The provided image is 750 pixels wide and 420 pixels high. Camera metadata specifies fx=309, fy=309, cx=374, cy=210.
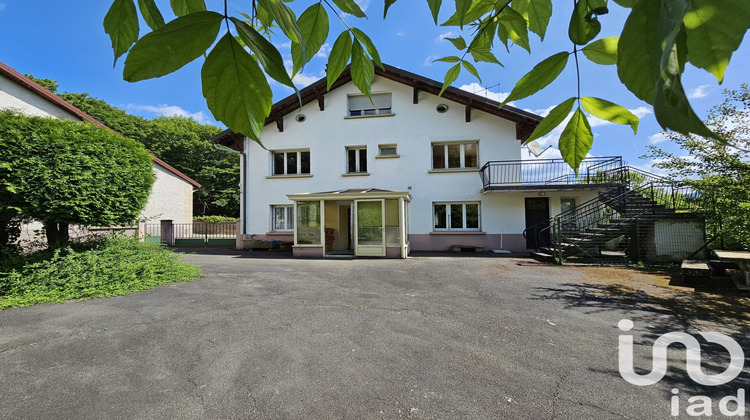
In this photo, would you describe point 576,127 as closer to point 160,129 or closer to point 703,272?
point 703,272

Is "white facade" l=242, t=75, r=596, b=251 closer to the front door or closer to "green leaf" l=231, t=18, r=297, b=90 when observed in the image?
the front door

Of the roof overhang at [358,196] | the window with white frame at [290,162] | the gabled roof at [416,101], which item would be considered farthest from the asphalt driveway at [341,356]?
the window with white frame at [290,162]

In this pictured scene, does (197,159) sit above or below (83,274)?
above

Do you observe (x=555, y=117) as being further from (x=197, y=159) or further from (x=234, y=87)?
(x=197, y=159)

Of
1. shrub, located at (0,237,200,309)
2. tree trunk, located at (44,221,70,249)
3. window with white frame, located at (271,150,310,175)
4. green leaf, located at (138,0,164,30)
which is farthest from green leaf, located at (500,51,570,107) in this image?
window with white frame, located at (271,150,310,175)

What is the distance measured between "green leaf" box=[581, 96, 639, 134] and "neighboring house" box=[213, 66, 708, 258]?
38.1 feet

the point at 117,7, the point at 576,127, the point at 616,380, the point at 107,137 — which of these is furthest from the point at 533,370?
the point at 107,137

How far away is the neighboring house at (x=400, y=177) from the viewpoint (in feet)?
43.2

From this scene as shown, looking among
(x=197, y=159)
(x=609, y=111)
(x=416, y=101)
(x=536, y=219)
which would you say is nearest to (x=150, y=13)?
(x=609, y=111)

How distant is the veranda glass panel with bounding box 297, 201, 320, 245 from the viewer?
43.1ft

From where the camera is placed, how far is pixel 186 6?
798 millimetres

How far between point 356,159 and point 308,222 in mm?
4585

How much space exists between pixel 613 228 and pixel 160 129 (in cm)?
5056

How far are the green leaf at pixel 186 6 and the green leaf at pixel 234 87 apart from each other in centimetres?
36
